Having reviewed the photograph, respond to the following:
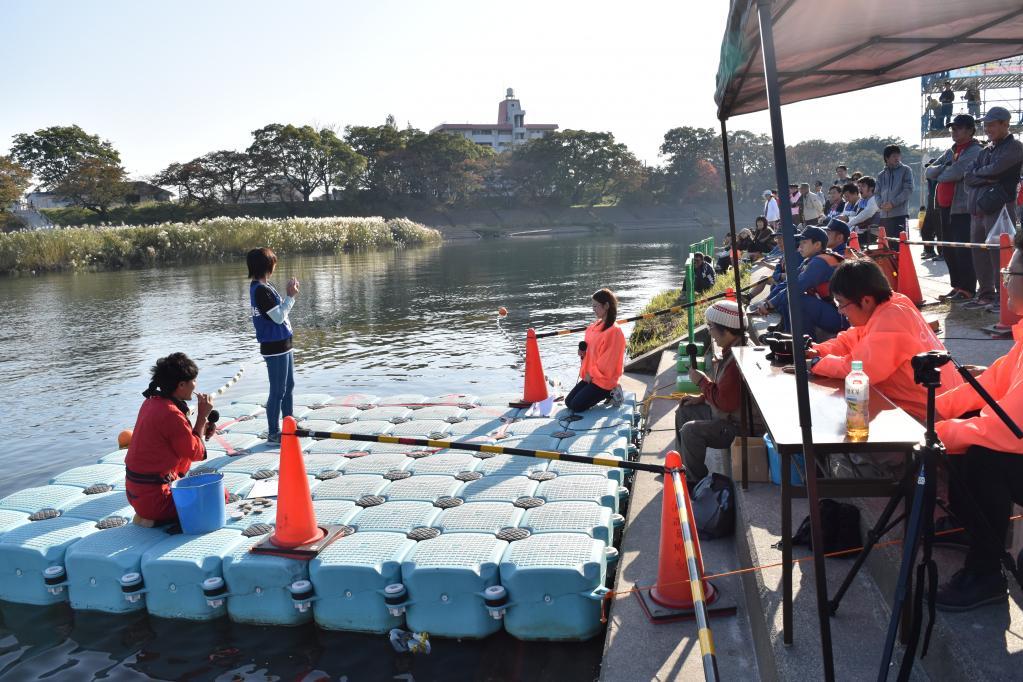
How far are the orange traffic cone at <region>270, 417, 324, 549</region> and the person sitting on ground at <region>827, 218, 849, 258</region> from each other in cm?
591

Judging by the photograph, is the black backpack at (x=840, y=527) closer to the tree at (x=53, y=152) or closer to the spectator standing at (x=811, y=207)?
the spectator standing at (x=811, y=207)

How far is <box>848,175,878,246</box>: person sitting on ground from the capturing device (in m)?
11.3

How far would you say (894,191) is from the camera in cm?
1065

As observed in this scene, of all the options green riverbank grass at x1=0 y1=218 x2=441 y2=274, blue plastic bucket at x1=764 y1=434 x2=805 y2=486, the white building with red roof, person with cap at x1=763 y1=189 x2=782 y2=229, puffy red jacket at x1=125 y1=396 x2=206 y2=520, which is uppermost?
the white building with red roof

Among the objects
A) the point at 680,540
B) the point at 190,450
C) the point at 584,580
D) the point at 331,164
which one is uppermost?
the point at 331,164

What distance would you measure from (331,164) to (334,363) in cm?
7006

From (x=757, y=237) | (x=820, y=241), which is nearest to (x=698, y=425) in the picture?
(x=820, y=241)

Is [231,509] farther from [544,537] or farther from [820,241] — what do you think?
[820,241]

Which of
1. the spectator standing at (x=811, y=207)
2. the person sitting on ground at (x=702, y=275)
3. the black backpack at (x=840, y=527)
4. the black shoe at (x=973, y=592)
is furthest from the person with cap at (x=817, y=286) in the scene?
the spectator standing at (x=811, y=207)

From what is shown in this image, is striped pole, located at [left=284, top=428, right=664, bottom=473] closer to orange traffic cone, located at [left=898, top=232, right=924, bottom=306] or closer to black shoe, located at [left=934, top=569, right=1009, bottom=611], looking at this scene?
black shoe, located at [left=934, top=569, right=1009, bottom=611]

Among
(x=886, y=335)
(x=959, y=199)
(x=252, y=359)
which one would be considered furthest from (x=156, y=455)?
(x=252, y=359)

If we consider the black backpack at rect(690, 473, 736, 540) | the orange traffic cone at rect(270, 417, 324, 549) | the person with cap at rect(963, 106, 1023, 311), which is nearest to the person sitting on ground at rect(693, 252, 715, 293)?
the person with cap at rect(963, 106, 1023, 311)

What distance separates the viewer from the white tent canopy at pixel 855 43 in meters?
3.74

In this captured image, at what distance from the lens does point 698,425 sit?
211 inches
